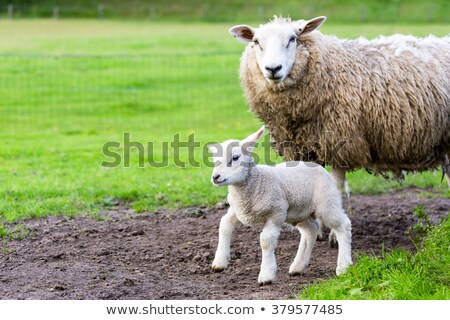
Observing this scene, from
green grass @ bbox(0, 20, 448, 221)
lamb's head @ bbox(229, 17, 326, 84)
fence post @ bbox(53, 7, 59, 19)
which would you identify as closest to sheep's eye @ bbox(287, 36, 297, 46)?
lamb's head @ bbox(229, 17, 326, 84)

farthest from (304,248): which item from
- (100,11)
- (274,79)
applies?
(100,11)

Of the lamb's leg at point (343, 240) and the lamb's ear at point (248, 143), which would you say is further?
the lamb's leg at point (343, 240)

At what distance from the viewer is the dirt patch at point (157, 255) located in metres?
5.90

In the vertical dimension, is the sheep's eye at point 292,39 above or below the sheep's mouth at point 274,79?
above

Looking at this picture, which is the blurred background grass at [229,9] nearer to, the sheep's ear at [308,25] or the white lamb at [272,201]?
the sheep's ear at [308,25]

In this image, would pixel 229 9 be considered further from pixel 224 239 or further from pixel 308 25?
pixel 224 239

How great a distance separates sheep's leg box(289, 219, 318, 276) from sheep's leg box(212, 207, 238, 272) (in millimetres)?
556

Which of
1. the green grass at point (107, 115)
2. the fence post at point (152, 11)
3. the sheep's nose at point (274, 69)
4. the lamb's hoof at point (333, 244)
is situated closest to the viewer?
the sheep's nose at point (274, 69)

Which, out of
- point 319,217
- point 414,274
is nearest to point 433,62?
point 319,217

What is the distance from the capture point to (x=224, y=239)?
6406mm

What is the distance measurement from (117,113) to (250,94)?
1100 centimetres

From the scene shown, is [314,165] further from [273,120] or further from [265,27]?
[265,27]

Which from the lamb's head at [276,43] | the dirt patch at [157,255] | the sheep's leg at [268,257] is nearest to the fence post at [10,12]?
the dirt patch at [157,255]
